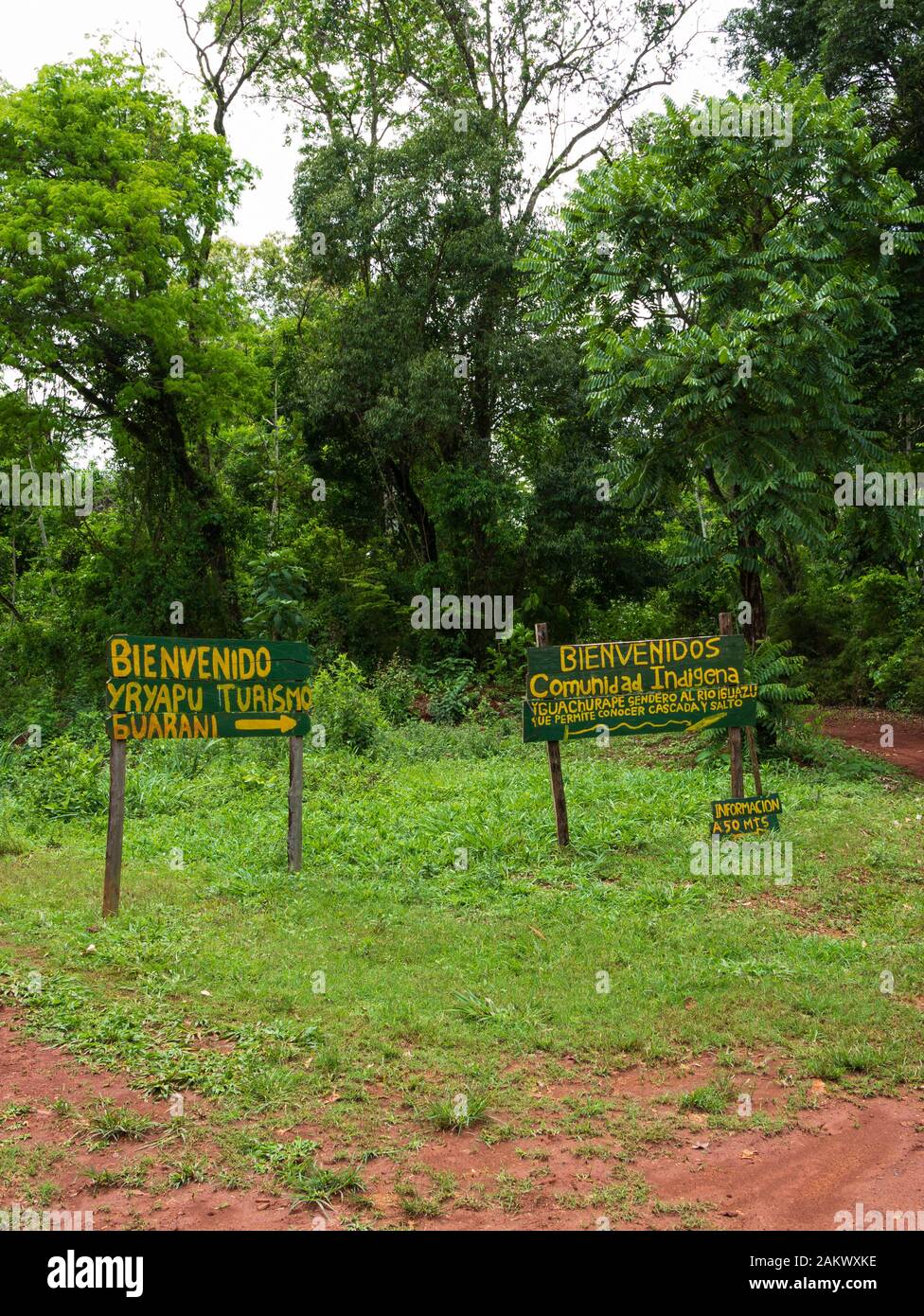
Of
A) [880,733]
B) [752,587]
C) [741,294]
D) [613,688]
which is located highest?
[741,294]

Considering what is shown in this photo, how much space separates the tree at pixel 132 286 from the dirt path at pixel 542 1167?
1698 cm

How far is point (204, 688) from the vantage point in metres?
8.28

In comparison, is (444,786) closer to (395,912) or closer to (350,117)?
(395,912)

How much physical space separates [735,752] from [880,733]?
8.41 metres

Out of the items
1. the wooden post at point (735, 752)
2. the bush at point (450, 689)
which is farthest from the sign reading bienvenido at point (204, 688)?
the bush at point (450, 689)

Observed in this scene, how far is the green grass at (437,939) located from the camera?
214 inches

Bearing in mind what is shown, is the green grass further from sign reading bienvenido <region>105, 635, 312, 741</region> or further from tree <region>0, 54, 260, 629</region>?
tree <region>0, 54, 260, 629</region>

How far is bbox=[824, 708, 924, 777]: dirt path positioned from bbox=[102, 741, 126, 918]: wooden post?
10850mm

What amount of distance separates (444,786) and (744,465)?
5.58 metres

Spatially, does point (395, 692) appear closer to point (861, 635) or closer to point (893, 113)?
point (861, 635)

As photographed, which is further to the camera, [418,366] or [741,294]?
[418,366]

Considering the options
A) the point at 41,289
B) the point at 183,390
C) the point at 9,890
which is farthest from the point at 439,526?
the point at 9,890

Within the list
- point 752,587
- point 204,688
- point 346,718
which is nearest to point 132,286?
point 346,718

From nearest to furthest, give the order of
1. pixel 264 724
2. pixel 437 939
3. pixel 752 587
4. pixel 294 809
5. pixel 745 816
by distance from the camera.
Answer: pixel 437 939 → pixel 264 724 → pixel 294 809 → pixel 745 816 → pixel 752 587
